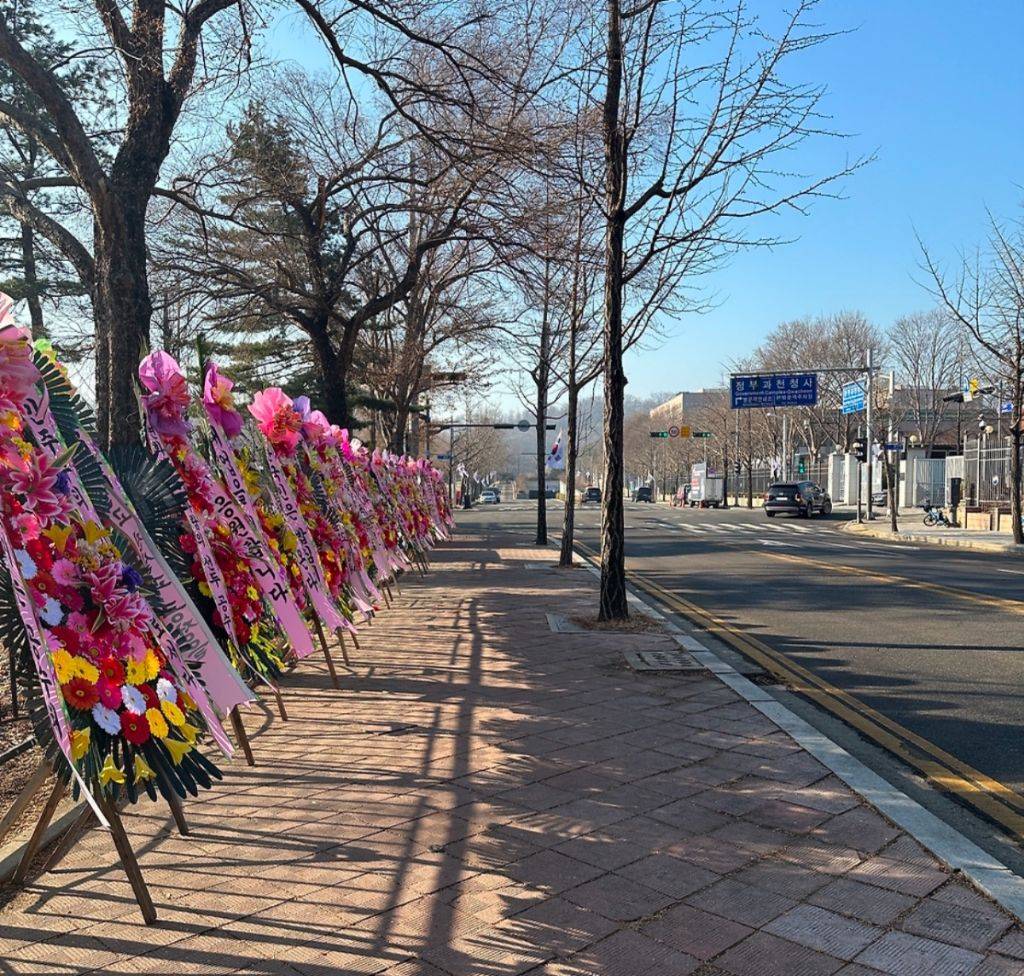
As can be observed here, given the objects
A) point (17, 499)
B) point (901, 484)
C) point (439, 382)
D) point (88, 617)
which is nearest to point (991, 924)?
point (88, 617)

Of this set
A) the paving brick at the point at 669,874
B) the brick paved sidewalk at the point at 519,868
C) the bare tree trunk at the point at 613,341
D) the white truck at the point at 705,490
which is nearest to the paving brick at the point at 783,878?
the brick paved sidewalk at the point at 519,868

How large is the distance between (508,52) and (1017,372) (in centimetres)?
2071

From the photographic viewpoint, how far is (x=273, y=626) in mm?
5648

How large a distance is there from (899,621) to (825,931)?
26.8 feet

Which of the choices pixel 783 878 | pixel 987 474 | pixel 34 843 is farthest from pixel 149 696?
pixel 987 474

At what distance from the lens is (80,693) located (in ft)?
10.2

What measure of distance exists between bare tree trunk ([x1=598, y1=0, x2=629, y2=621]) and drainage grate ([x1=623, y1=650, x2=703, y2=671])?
5.52 feet

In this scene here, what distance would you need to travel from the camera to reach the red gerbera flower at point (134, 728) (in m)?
3.19

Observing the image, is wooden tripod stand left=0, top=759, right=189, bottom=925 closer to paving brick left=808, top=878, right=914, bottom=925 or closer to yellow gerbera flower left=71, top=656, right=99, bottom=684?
yellow gerbera flower left=71, top=656, right=99, bottom=684

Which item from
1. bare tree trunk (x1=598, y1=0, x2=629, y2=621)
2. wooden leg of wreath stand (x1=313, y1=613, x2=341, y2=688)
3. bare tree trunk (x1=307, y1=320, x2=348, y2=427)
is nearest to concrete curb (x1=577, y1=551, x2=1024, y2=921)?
bare tree trunk (x1=598, y1=0, x2=629, y2=621)

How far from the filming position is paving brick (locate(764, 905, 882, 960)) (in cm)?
304

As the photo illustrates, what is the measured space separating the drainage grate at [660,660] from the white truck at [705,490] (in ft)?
200

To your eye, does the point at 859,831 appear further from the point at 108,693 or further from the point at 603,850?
the point at 108,693

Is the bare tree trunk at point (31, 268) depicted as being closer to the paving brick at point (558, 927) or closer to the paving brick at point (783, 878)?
the paving brick at point (558, 927)
